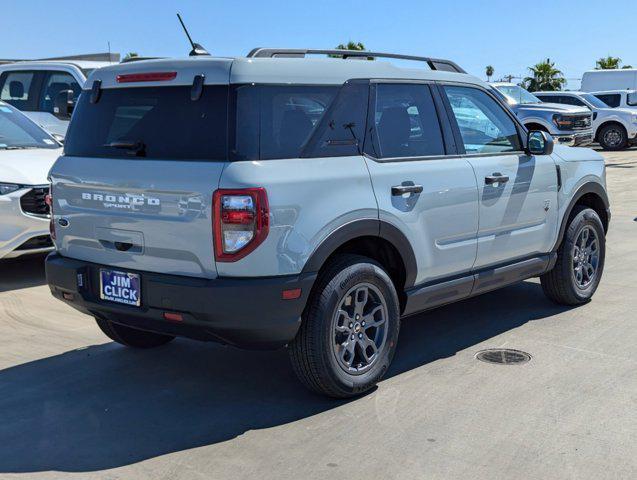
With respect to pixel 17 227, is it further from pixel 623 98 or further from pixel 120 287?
pixel 623 98

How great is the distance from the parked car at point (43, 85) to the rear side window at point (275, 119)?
7.63m

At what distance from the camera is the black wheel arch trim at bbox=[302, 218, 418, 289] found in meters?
4.26

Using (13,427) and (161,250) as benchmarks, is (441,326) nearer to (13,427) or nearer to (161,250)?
(161,250)

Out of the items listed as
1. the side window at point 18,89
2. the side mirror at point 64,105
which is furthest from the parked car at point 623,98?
the side mirror at point 64,105

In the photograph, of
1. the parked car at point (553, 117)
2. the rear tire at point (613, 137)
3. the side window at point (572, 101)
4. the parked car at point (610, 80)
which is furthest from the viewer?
the parked car at point (610, 80)

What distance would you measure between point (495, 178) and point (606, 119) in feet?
68.4

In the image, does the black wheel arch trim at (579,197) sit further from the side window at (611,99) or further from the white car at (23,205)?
the side window at (611,99)

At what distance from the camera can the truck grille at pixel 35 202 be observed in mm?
7243

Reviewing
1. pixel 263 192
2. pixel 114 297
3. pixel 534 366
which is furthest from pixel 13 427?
pixel 534 366

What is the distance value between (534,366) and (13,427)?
3052mm

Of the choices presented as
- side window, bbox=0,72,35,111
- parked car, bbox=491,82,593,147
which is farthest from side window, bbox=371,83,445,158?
parked car, bbox=491,82,593,147

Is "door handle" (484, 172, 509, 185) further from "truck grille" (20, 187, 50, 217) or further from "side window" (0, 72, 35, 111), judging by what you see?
"side window" (0, 72, 35, 111)

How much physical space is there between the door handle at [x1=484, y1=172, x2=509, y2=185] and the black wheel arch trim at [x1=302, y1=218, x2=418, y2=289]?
90 centimetres

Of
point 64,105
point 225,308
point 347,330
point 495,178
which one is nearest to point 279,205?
point 225,308
